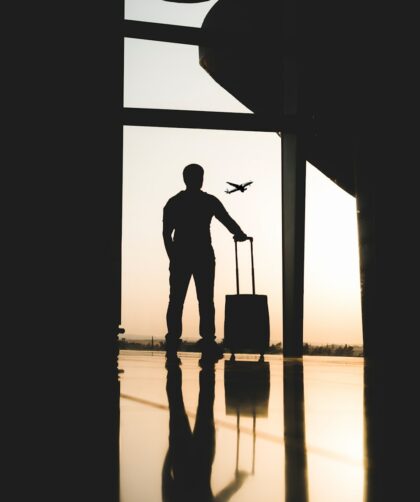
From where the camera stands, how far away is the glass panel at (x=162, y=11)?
571 cm

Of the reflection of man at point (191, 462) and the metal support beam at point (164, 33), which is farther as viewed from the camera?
the metal support beam at point (164, 33)

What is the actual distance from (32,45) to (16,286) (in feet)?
2.33

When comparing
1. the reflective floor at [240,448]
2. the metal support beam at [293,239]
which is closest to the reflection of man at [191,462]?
the reflective floor at [240,448]

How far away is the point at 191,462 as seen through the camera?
81 cm

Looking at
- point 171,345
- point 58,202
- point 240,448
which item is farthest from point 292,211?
point 240,448

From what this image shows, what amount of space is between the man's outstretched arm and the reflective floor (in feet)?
8.83

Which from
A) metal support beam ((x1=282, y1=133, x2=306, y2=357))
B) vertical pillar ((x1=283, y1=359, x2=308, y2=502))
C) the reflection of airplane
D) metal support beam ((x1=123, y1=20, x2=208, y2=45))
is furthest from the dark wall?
the reflection of airplane

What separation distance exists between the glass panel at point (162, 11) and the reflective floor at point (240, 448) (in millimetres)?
4582

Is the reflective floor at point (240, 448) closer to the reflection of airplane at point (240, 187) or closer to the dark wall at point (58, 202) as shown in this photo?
the dark wall at point (58, 202)

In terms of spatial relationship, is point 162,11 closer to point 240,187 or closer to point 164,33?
point 164,33

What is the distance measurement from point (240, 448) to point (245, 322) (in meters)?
4.58

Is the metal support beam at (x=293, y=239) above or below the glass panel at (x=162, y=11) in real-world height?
below

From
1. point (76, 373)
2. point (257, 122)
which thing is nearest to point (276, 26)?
point (257, 122)

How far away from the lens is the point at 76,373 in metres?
2.03
